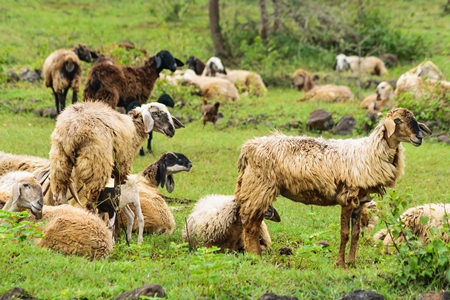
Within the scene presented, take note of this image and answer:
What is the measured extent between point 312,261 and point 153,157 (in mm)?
6279

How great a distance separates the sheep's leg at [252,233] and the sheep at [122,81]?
212 inches

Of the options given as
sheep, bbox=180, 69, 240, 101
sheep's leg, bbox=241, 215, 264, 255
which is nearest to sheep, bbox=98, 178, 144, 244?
sheep's leg, bbox=241, 215, 264, 255

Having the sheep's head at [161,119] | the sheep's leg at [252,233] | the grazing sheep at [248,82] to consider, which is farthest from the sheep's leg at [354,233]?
the grazing sheep at [248,82]

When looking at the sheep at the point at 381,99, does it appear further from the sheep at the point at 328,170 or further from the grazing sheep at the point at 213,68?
the sheep at the point at 328,170

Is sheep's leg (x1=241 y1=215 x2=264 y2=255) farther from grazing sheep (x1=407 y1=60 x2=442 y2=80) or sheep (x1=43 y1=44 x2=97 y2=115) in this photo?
grazing sheep (x1=407 y1=60 x2=442 y2=80)

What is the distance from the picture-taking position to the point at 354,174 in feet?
24.1

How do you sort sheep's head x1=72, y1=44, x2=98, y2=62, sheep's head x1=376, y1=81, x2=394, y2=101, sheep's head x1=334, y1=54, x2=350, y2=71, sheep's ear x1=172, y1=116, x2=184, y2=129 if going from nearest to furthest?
1. sheep's ear x1=172, y1=116, x2=184, y2=129
2. sheep's head x1=376, y1=81, x2=394, y2=101
3. sheep's head x1=72, y1=44, x2=98, y2=62
4. sheep's head x1=334, y1=54, x2=350, y2=71

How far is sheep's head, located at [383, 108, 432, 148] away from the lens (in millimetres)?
7207

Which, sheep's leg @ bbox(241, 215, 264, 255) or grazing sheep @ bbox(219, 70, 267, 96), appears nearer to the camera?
sheep's leg @ bbox(241, 215, 264, 255)

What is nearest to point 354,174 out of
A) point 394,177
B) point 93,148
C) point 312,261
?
point 394,177

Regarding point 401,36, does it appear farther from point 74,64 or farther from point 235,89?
point 74,64

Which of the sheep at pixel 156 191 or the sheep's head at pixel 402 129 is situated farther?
the sheep at pixel 156 191

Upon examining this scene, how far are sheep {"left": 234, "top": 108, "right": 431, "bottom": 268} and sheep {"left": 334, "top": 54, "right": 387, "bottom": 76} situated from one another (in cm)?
1514

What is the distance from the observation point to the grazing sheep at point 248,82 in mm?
19719
